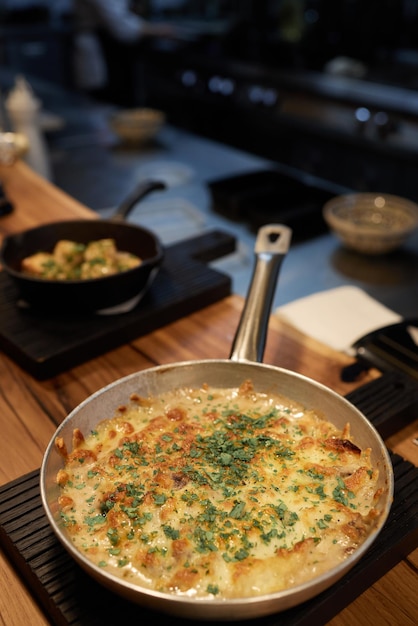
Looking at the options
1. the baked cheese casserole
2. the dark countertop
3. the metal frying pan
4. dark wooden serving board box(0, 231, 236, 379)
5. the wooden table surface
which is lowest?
the dark countertop

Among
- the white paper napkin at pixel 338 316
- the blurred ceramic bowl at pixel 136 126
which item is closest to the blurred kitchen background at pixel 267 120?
the blurred ceramic bowl at pixel 136 126

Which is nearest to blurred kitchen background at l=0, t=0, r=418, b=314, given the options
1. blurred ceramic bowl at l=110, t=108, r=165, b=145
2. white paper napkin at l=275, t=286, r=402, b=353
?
blurred ceramic bowl at l=110, t=108, r=165, b=145

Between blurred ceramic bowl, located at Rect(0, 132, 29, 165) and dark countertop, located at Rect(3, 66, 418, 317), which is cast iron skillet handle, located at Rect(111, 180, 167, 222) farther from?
blurred ceramic bowl, located at Rect(0, 132, 29, 165)

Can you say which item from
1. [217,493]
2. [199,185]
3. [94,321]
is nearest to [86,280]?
[94,321]

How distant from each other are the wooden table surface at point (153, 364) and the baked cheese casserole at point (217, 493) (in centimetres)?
14

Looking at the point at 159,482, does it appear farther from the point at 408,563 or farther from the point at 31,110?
the point at 31,110

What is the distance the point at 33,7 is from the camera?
8578 mm

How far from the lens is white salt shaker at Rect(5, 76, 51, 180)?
2.97 metres

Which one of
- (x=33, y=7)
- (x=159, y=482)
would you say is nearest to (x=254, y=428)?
(x=159, y=482)

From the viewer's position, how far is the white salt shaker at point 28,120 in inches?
117

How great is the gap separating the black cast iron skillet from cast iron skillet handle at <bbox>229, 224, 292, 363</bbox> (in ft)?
0.97

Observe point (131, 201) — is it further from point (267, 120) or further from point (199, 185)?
point (267, 120)

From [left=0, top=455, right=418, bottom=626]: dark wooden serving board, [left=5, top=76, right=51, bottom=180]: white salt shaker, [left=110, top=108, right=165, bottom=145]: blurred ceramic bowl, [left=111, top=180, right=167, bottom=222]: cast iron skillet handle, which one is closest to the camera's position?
[left=0, top=455, right=418, bottom=626]: dark wooden serving board

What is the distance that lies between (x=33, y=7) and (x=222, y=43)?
4.50m
